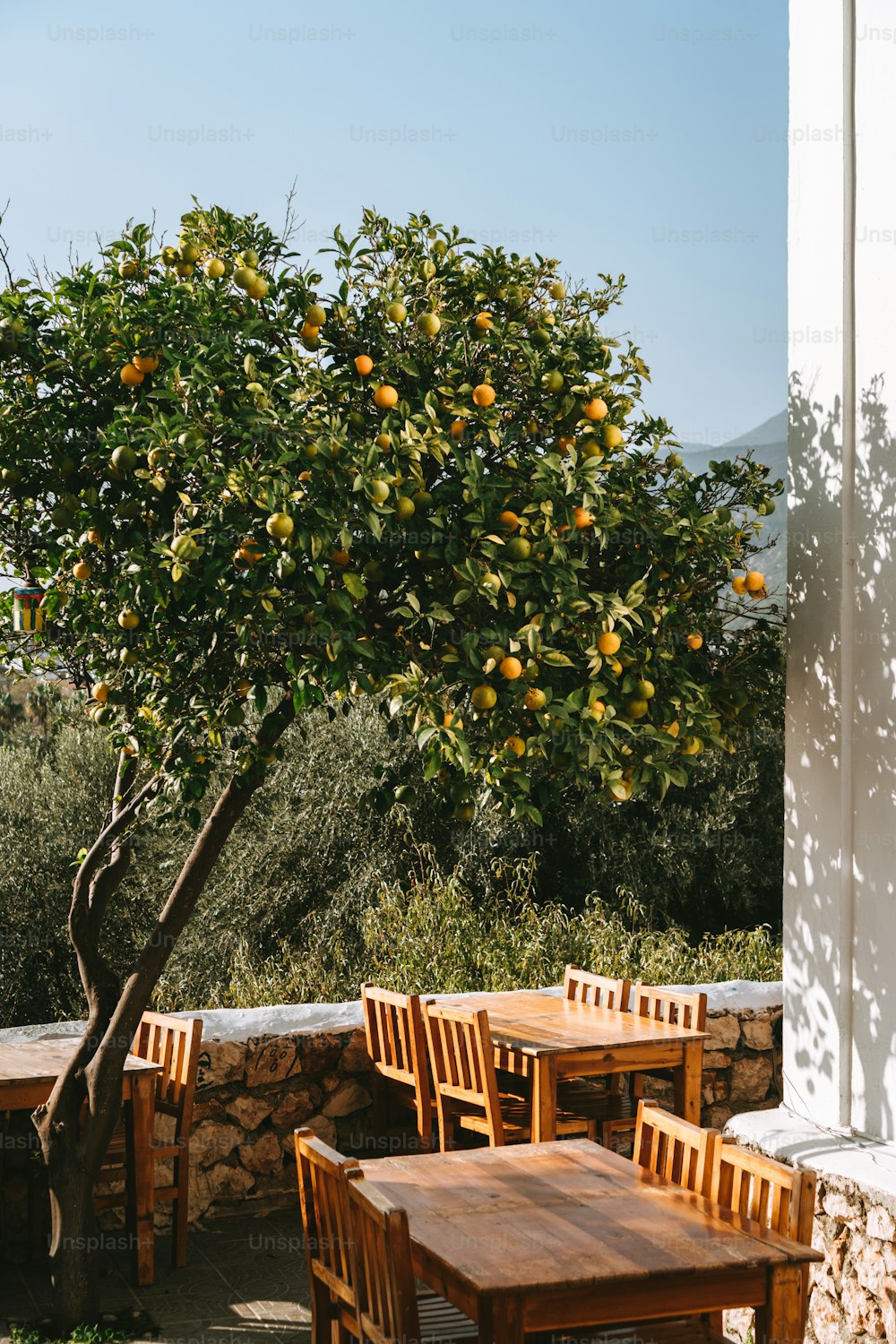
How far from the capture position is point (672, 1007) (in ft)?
18.3

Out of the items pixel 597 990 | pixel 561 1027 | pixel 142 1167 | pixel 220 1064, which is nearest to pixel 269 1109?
pixel 220 1064

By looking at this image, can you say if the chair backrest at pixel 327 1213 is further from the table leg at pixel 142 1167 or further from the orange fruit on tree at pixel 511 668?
the table leg at pixel 142 1167

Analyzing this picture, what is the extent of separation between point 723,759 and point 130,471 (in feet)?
30.1

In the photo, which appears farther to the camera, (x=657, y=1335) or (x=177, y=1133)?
(x=177, y=1133)

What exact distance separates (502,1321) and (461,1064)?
2.50 meters

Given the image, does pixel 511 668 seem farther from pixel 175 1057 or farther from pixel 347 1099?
pixel 347 1099

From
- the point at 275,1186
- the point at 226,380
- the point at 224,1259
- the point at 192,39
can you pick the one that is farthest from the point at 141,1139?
the point at 192,39

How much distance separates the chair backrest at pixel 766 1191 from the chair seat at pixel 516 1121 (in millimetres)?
1992

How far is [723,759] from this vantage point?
1161 cm

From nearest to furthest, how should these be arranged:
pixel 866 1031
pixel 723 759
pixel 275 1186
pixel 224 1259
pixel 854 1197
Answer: pixel 854 1197
pixel 866 1031
pixel 224 1259
pixel 275 1186
pixel 723 759

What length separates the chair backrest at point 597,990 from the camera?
558 cm

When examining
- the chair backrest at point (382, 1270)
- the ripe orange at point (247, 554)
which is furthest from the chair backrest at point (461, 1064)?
the ripe orange at point (247, 554)

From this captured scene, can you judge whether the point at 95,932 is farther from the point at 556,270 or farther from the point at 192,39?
the point at 192,39

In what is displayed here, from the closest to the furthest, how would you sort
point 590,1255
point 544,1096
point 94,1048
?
point 590,1255, point 94,1048, point 544,1096
